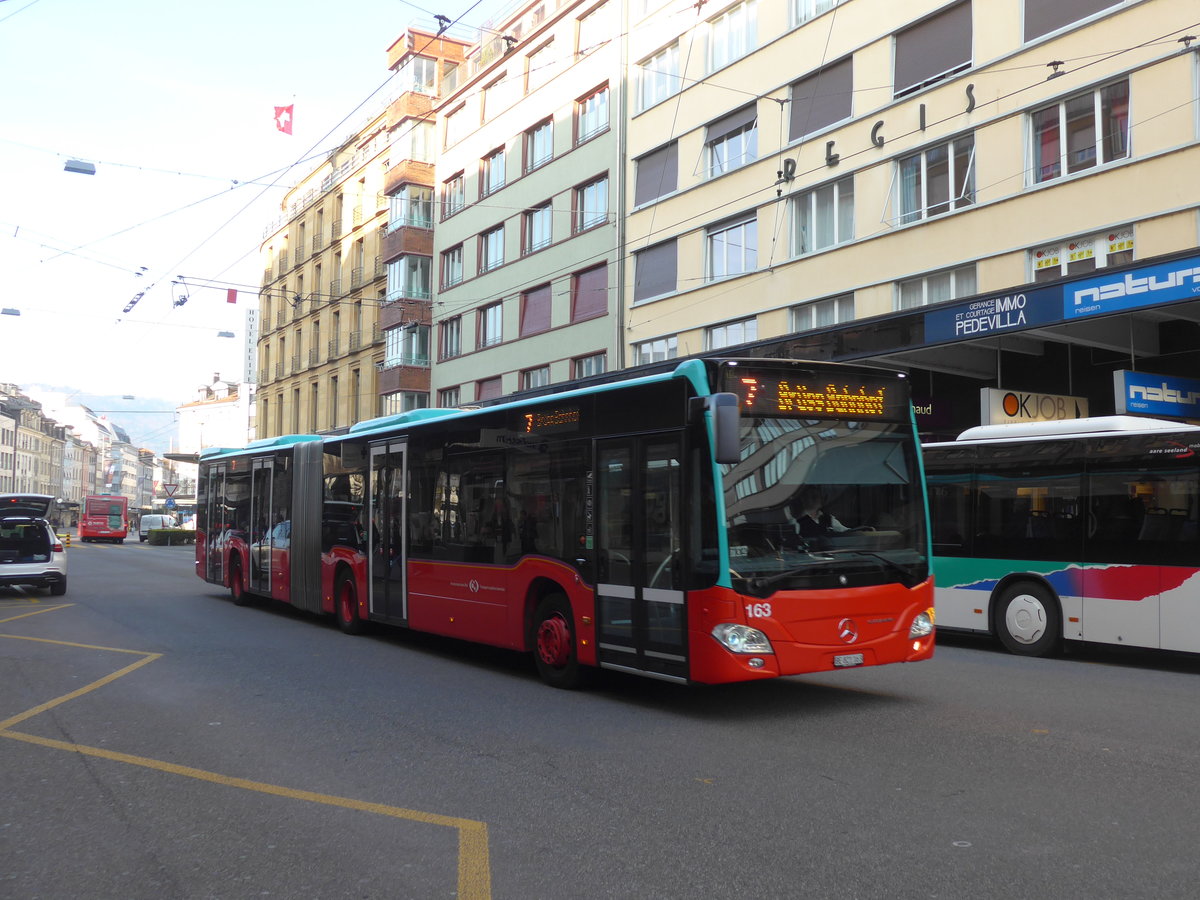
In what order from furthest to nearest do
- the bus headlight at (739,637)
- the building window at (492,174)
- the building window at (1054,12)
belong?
the building window at (492,174) < the building window at (1054,12) < the bus headlight at (739,637)

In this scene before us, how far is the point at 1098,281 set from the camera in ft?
54.0

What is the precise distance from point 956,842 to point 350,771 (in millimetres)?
3484

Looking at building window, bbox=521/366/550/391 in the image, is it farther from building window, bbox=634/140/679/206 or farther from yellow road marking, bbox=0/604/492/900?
yellow road marking, bbox=0/604/492/900

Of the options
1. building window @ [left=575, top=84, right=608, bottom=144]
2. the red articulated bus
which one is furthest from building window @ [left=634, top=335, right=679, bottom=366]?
the red articulated bus

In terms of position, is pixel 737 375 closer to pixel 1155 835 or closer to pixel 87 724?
pixel 1155 835

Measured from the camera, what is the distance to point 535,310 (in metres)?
35.8

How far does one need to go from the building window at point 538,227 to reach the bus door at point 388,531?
22.4 meters

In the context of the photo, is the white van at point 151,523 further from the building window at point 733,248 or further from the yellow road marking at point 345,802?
the yellow road marking at point 345,802

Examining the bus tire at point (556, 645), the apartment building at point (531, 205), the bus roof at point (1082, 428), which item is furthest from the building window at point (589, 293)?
the bus tire at point (556, 645)

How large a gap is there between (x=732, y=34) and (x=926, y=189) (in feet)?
26.8

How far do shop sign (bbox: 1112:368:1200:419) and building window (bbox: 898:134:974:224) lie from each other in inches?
228

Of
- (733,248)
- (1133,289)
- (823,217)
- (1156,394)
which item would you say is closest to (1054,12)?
(823,217)

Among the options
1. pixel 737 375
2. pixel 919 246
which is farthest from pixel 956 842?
pixel 919 246

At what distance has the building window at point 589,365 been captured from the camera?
32250 mm
